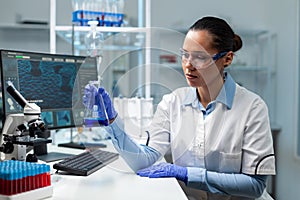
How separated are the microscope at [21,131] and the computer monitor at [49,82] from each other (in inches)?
2.9

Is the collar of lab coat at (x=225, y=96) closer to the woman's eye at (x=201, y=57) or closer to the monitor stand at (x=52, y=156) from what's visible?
the woman's eye at (x=201, y=57)

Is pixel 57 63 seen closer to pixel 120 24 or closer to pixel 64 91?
pixel 64 91

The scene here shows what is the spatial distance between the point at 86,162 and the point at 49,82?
15.0 inches

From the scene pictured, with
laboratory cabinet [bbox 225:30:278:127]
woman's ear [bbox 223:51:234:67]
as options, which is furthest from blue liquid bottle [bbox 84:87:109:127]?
laboratory cabinet [bbox 225:30:278:127]

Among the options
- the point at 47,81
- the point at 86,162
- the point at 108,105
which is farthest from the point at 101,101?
the point at 47,81

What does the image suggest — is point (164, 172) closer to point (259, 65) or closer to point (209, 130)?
point (209, 130)

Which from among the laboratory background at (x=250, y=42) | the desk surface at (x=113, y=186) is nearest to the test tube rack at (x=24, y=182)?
the desk surface at (x=113, y=186)

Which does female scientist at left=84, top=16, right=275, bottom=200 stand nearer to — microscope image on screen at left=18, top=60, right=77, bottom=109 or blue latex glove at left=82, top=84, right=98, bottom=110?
blue latex glove at left=82, top=84, right=98, bottom=110

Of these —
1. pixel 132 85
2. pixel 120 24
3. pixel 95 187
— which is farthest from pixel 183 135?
pixel 120 24

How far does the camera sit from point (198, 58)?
1.31 meters

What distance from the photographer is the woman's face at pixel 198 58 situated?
4.28ft

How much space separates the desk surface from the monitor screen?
1.01 ft

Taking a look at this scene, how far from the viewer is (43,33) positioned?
3379 mm

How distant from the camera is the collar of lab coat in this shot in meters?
1.39
